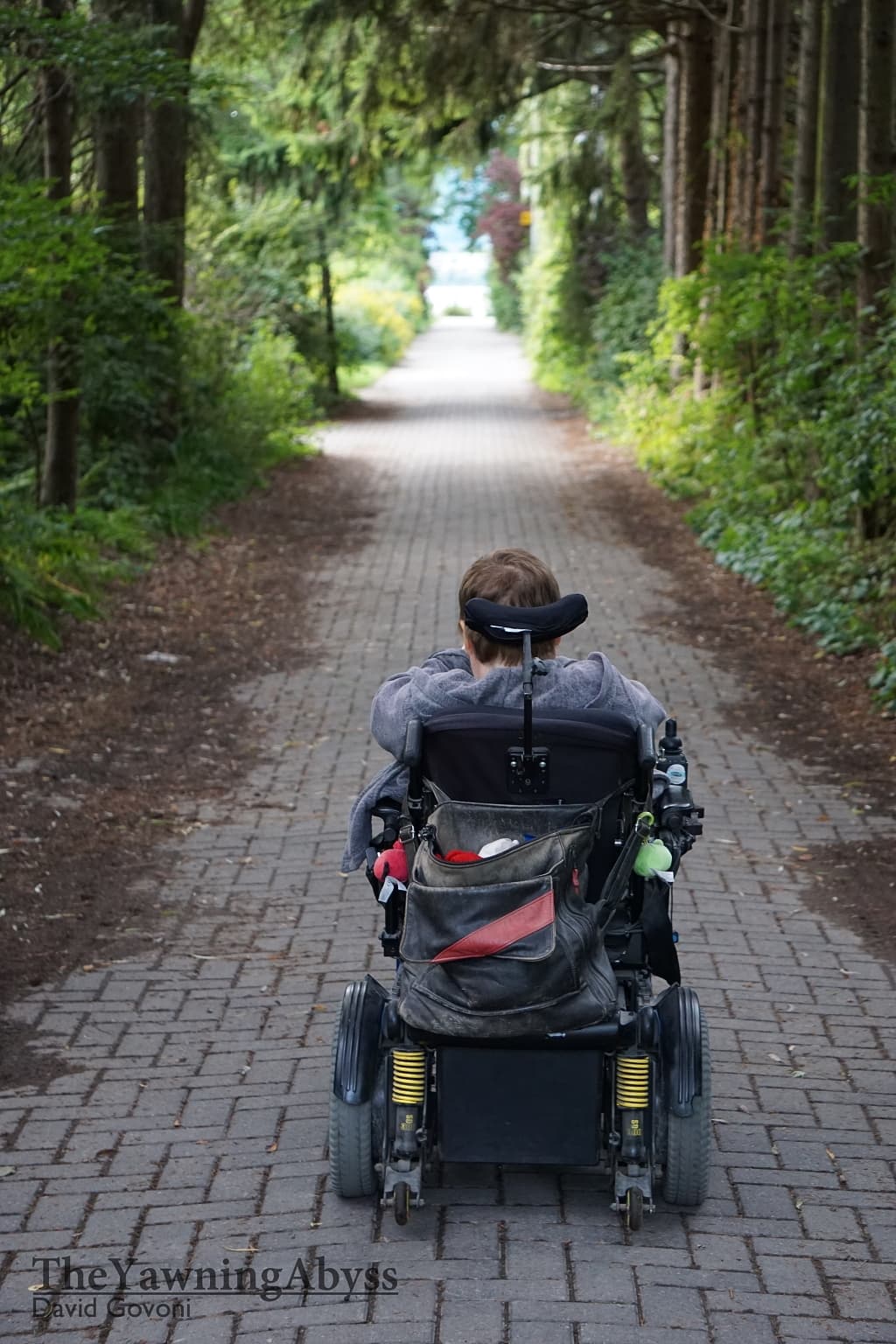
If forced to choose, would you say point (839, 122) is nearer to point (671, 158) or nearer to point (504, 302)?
point (671, 158)

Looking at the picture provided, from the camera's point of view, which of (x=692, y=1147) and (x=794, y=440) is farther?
(x=794, y=440)

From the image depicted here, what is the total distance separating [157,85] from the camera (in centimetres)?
1259

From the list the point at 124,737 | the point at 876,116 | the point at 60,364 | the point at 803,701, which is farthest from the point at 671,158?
the point at 124,737

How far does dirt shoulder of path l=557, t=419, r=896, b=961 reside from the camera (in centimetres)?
679

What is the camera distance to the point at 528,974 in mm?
3615

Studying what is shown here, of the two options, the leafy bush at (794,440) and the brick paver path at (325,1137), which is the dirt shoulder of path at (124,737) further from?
the leafy bush at (794,440)

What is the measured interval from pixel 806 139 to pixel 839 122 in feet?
3.16

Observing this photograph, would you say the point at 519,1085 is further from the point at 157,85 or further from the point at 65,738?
the point at 157,85

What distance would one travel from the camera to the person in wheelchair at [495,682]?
3.93 m

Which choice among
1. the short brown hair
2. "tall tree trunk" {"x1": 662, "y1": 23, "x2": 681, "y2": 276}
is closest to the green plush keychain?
the short brown hair

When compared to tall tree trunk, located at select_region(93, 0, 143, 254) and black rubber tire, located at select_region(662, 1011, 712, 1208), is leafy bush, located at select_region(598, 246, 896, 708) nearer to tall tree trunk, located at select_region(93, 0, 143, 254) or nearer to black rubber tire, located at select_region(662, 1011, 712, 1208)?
black rubber tire, located at select_region(662, 1011, 712, 1208)

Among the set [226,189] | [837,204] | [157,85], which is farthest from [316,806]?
[226,189]

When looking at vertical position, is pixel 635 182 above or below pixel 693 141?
above

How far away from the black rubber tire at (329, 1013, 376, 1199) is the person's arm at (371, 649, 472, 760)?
0.76 m
